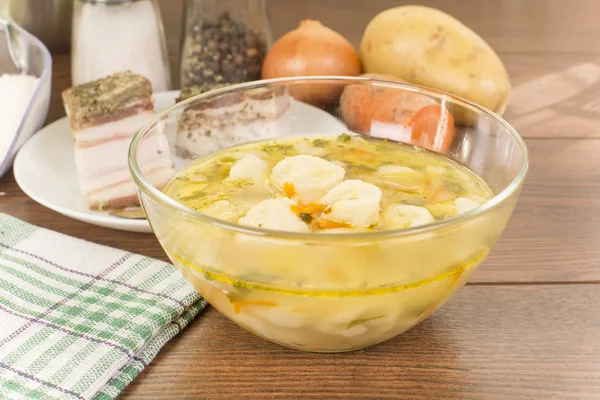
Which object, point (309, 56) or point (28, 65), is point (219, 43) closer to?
point (309, 56)

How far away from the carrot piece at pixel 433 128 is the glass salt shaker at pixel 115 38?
0.73 m

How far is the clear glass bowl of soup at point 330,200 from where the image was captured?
0.60 m

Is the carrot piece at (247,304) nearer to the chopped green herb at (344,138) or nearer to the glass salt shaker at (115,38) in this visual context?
the chopped green herb at (344,138)

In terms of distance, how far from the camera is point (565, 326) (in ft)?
2.59

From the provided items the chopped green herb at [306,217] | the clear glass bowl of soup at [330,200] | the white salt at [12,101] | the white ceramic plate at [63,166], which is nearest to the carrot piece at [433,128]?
the clear glass bowl of soup at [330,200]

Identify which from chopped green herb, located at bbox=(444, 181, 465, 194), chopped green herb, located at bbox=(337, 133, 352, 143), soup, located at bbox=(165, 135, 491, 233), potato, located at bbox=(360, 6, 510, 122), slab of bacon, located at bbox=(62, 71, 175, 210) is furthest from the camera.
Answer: potato, located at bbox=(360, 6, 510, 122)

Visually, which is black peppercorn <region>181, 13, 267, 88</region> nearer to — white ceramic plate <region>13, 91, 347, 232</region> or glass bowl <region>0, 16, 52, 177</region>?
white ceramic plate <region>13, 91, 347, 232</region>

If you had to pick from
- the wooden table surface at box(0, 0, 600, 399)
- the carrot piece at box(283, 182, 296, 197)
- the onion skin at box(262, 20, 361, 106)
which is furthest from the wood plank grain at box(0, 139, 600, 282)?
the onion skin at box(262, 20, 361, 106)

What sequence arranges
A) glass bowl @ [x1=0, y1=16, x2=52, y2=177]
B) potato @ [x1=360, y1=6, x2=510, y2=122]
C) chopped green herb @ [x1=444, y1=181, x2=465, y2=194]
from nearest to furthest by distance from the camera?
chopped green herb @ [x1=444, y1=181, x2=465, y2=194]
glass bowl @ [x1=0, y1=16, x2=52, y2=177]
potato @ [x1=360, y1=6, x2=510, y2=122]

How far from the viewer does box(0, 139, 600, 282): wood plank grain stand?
0.90 m

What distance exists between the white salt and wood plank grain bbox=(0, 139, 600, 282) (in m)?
0.07

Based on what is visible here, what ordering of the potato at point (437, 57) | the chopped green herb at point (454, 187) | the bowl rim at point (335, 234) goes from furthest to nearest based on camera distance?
the potato at point (437, 57), the chopped green herb at point (454, 187), the bowl rim at point (335, 234)

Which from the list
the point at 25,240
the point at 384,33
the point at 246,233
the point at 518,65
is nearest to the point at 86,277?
the point at 25,240

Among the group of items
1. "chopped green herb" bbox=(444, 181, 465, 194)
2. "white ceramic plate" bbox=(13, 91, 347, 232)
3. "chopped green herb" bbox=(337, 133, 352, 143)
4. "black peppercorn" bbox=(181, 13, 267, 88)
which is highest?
"chopped green herb" bbox=(444, 181, 465, 194)
